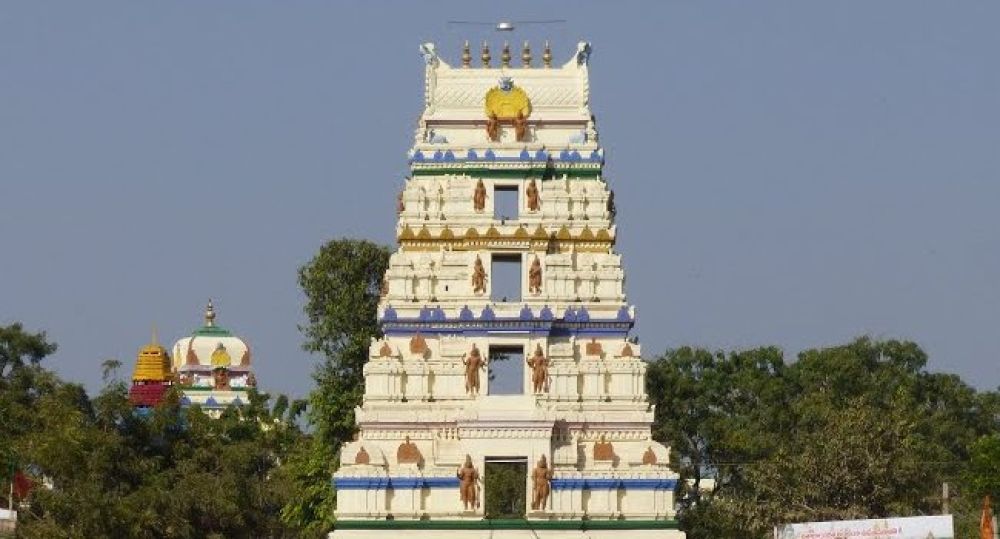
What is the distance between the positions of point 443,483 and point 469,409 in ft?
6.25

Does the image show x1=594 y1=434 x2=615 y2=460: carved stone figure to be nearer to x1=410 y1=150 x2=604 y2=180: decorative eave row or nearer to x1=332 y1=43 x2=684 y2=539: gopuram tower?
x1=332 y1=43 x2=684 y2=539: gopuram tower

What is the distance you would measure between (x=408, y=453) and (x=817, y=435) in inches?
753

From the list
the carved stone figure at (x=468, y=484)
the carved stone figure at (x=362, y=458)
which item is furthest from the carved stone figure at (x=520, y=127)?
the carved stone figure at (x=362, y=458)

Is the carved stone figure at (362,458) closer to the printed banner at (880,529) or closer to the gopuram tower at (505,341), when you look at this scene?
the gopuram tower at (505,341)

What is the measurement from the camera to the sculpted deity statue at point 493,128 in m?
68.9

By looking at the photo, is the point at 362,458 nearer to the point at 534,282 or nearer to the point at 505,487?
the point at 534,282

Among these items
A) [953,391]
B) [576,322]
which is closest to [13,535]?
[576,322]

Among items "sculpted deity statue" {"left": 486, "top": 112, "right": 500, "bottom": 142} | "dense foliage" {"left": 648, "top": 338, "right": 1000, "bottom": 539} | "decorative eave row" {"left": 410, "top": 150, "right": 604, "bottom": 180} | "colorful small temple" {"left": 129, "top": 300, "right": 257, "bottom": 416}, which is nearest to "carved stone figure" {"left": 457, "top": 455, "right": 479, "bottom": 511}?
"decorative eave row" {"left": 410, "top": 150, "right": 604, "bottom": 180}

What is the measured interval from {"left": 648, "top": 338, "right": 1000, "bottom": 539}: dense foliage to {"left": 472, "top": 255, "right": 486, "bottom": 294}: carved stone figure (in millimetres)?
14980

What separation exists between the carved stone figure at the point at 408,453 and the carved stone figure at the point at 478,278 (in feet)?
13.7

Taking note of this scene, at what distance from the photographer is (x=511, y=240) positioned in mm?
Result: 68562

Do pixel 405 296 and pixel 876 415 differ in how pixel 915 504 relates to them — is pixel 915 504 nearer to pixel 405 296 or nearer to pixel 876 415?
pixel 876 415

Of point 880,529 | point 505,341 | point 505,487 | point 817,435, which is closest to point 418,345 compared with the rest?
point 505,341

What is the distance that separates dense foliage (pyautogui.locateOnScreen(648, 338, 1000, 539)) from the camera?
78.8m
